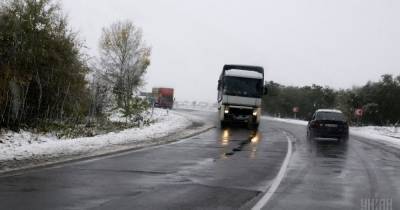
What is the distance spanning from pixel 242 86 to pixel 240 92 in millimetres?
391

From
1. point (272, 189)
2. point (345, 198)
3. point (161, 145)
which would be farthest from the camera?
point (161, 145)

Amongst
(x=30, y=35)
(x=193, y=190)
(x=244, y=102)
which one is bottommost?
(x=193, y=190)

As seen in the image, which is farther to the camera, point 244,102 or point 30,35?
point 244,102

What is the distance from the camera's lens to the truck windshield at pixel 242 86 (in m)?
32.4

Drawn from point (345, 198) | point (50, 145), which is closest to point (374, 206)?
point (345, 198)

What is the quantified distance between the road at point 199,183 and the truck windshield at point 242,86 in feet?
50.2

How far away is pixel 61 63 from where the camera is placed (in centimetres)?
2453

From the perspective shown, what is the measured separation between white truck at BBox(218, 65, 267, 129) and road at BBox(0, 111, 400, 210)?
50.3 ft

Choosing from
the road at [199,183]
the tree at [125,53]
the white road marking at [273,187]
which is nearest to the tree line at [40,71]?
the road at [199,183]

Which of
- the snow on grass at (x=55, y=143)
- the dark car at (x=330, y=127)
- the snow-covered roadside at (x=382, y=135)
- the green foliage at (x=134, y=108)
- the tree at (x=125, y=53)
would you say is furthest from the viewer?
the tree at (x=125, y=53)

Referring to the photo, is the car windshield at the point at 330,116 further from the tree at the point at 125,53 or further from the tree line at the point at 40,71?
the tree at the point at 125,53

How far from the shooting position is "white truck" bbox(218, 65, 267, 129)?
1280 inches

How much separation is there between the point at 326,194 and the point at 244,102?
22.6 metres

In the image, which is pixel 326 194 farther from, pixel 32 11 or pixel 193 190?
pixel 32 11
